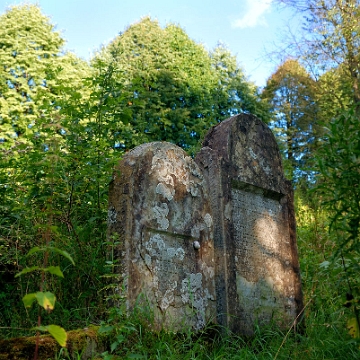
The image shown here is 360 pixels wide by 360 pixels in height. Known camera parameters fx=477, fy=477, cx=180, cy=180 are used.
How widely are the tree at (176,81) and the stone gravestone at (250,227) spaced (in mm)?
6870

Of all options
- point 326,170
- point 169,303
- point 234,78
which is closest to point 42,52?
point 234,78

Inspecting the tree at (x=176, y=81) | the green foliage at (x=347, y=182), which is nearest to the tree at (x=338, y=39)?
the tree at (x=176, y=81)

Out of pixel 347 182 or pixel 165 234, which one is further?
pixel 165 234

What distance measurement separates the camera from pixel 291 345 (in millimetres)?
4016

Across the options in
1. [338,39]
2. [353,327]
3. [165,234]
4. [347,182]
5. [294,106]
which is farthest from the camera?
[294,106]

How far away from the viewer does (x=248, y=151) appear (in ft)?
16.6

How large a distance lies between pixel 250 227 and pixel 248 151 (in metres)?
0.82

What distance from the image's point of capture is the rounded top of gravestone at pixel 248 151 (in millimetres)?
4816

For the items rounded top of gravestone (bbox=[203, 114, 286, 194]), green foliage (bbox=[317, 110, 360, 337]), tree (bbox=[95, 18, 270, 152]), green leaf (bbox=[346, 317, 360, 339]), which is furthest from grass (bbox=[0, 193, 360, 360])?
tree (bbox=[95, 18, 270, 152])

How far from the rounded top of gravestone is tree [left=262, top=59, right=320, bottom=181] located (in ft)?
40.3

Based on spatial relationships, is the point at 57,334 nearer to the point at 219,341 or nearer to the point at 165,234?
the point at 165,234

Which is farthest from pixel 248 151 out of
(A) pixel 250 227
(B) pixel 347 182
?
(B) pixel 347 182

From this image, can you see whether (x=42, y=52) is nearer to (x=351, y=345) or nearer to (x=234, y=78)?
(x=234, y=78)

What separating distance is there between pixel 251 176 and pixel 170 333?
191 centimetres
